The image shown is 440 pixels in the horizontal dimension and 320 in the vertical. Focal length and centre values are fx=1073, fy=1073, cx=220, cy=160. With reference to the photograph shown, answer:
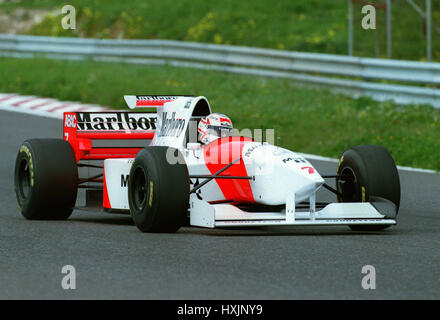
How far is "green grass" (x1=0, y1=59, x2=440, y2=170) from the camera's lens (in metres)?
15.8

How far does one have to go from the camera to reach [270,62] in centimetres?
2078

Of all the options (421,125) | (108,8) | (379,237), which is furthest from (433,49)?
(379,237)

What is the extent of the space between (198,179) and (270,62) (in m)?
11.4

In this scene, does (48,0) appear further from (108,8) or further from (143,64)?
(143,64)

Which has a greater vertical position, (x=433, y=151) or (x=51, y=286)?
(x=433, y=151)

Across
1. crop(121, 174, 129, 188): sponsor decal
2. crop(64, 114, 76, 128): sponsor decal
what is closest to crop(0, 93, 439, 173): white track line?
crop(64, 114, 76, 128): sponsor decal

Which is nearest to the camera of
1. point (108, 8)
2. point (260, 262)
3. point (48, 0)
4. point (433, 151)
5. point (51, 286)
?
point (51, 286)

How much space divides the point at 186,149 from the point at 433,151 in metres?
6.05

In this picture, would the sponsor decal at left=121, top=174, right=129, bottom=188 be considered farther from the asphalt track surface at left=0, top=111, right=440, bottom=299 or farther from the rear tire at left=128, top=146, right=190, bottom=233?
the rear tire at left=128, top=146, right=190, bottom=233

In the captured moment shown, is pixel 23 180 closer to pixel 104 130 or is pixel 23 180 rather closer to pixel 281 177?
pixel 104 130

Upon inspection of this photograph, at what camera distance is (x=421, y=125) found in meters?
16.0

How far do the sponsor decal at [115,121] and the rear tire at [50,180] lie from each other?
84cm
